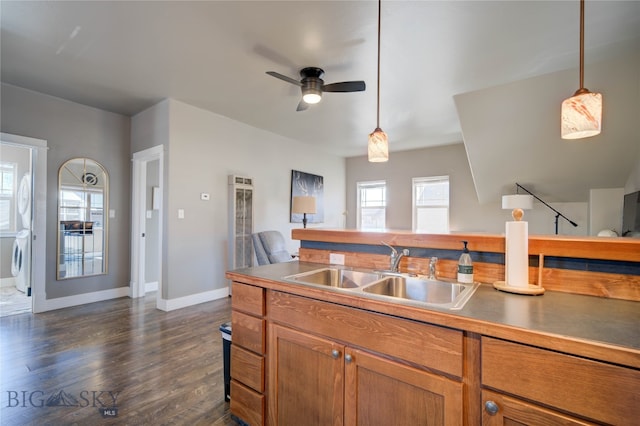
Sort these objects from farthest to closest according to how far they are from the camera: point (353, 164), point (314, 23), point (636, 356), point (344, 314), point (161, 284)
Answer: point (353, 164)
point (161, 284)
point (314, 23)
point (344, 314)
point (636, 356)

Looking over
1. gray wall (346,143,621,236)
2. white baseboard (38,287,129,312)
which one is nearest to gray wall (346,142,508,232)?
gray wall (346,143,621,236)

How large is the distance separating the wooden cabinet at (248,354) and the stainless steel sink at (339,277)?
29 centimetres

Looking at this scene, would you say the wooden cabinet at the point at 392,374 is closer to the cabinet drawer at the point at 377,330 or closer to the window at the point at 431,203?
the cabinet drawer at the point at 377,330

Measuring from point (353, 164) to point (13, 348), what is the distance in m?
6.15

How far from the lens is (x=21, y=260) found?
4.15m

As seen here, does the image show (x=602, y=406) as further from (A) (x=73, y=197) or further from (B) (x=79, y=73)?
(A) (x=73, y=197)

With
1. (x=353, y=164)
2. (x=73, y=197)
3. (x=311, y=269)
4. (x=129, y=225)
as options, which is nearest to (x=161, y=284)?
(x=129, y=225)

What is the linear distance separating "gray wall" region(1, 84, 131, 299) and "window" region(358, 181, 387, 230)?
4.69m

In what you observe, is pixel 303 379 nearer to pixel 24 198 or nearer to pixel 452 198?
pixel 452 198

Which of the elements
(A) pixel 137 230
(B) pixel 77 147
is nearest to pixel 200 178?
(A) pixel 137 230

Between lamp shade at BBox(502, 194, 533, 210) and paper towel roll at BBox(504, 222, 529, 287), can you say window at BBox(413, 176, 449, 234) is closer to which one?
lamp shade at BBox(502, 194, 533, 210)

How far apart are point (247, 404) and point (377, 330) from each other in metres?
0.96

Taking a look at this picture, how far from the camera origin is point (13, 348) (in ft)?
8.25

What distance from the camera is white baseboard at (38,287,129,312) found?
350cm
